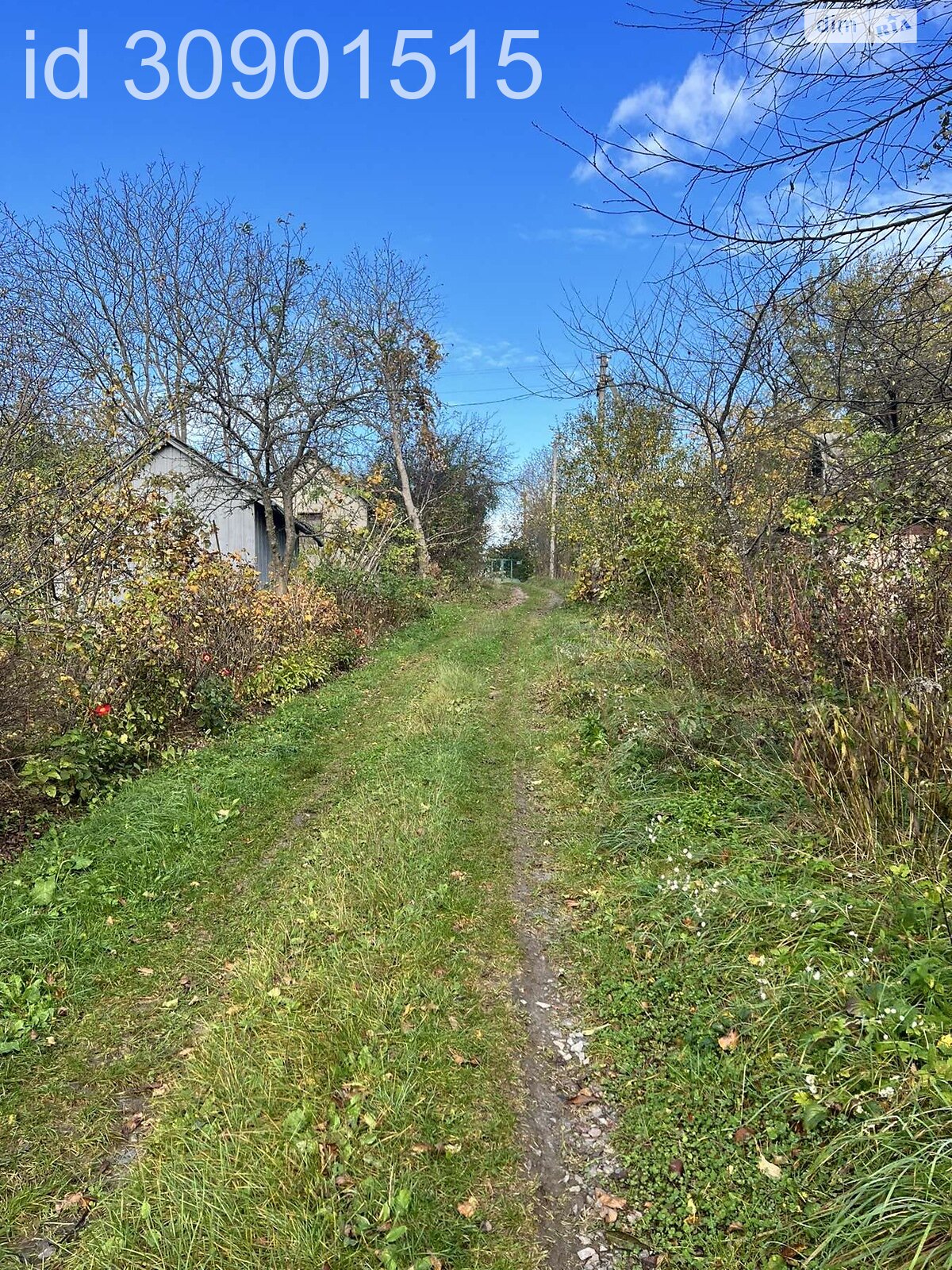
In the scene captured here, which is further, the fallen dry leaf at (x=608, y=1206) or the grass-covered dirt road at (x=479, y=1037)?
the fallen dry leaf at (x=608, y=1206)

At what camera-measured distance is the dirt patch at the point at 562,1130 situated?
2.11 metres

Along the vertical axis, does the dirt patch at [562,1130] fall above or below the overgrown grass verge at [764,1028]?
below

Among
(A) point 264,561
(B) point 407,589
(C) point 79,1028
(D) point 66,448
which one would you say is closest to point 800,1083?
(C) point 79,1028

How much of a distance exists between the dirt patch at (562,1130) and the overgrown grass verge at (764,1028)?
8 centimetres

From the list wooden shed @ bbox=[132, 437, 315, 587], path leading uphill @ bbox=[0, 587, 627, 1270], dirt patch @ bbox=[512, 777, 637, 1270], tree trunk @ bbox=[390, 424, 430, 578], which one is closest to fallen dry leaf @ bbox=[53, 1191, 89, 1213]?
path leading uphill @ bbox=[0, 587, 627, 1270]

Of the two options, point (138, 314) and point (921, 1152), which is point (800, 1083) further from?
point (138, 314)

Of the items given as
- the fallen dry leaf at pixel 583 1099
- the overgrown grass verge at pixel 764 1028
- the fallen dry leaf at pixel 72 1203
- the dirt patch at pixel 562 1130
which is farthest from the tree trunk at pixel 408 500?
the fallen dry leaf at pixel 72 1203

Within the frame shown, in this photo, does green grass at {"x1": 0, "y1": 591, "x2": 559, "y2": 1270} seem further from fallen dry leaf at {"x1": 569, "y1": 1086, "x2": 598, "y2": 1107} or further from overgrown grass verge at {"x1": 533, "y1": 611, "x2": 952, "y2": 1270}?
overgrown grass verge at {"x1": 533, "y1": 611, "x2": 952, "y2": 1270}

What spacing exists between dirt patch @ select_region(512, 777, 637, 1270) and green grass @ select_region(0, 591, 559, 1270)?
0.09m

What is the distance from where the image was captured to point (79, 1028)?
308 cm

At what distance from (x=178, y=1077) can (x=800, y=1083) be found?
2.54 m

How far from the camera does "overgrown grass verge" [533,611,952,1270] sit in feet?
6.41

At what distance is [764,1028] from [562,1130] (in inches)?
36.3

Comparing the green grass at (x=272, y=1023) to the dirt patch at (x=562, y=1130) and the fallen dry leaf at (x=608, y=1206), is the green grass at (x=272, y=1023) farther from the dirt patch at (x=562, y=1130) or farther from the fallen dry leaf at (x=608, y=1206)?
the fallen dry leaf at (x=608, y=1206)
